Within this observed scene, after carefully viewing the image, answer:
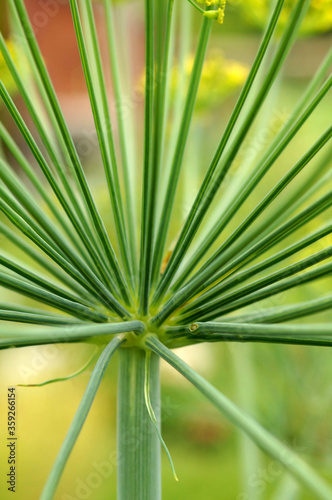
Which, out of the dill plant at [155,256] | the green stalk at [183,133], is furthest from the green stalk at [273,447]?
the green stalk at [183,133]

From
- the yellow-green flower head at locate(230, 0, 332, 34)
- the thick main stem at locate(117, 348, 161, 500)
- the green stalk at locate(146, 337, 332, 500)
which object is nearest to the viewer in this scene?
the green stalk at locate(146, 337, 332, 500)

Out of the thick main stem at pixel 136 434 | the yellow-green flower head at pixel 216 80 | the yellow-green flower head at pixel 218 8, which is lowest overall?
the thick main stem at pixel 136 434

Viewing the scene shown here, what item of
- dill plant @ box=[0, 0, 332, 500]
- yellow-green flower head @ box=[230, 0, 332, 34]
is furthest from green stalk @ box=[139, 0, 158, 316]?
yellow-green flower head @ box=[230, 0, 332, 34]

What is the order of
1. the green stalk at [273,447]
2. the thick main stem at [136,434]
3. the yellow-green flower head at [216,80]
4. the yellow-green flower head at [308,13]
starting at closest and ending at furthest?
the green stalk at [273,447], the thick main stem at [136,434], the yellow-green flower head at [308,13], the yellow-green flower head at [216,80]

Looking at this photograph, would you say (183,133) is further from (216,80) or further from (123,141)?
(216,80)

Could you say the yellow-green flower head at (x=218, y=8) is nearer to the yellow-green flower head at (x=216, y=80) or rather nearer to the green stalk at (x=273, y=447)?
the green stalk at (x=273, y=447)

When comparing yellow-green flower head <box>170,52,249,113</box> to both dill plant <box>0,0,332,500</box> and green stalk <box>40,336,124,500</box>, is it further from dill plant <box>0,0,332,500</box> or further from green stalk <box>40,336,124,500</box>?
green stalk <box>40,336,124,500</box>

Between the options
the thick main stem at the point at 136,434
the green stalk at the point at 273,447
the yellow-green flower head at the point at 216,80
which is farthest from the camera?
the yellow-green flower head at the point at 216,80

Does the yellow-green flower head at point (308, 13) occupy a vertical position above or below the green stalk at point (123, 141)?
above

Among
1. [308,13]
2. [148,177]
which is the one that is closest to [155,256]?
[148,177]
